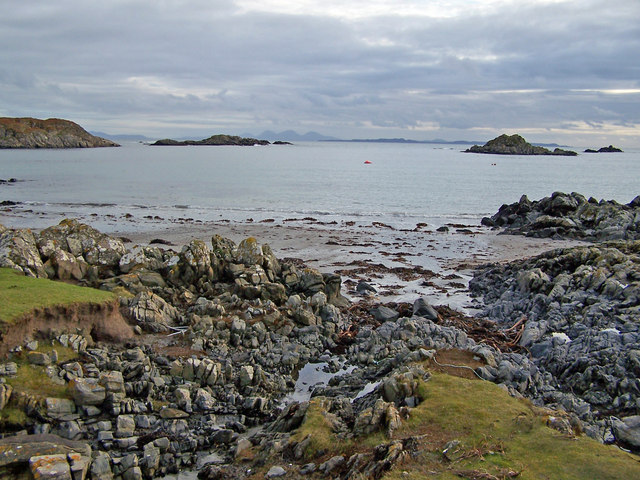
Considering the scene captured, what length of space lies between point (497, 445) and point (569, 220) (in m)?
36.4

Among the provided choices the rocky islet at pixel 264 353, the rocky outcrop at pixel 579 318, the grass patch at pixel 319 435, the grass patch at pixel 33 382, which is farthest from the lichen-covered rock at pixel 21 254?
the rocky outcrop at pixel 579 318

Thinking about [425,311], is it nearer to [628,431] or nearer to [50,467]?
[628,431]

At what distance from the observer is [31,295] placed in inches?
541

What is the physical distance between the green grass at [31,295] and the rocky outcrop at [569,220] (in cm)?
3332

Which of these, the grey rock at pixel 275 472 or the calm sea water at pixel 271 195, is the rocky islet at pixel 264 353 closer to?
the grey rock at pixel 275 472

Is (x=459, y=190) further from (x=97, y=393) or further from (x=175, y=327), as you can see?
(x=97, y=393)

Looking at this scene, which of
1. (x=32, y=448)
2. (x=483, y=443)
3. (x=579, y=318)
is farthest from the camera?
(x=579, y=318)

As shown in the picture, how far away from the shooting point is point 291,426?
10.4m

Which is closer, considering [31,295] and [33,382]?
[33,382]

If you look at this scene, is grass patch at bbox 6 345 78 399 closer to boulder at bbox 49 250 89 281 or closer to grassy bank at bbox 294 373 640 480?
grassy bank at bbox 294 373 640 480

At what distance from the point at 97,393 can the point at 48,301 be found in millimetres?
3612

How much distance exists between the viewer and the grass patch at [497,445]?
7.73m

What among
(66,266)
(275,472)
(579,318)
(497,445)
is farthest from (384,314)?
(66,266)

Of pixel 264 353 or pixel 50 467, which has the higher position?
pixel 50 467
